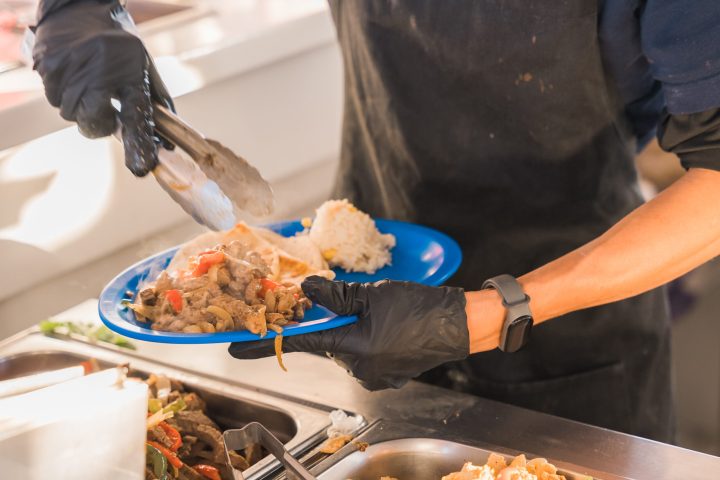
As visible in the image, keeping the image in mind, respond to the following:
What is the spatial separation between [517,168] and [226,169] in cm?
68

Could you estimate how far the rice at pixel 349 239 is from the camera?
5.84 ft

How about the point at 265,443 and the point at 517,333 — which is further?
the point at 517,333

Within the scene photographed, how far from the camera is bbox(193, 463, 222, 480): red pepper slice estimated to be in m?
1.58

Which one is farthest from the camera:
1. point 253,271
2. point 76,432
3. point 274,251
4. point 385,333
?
point 274,251

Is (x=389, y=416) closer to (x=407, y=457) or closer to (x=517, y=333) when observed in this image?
(x=407, y=457)

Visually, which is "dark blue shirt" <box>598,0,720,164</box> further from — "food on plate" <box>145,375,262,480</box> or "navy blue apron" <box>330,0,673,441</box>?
"food on plate" <box>145,375,262,480</box>

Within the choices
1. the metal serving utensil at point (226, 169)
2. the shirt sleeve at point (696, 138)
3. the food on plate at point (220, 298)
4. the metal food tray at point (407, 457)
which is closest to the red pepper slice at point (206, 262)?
the food on plate at point (220, 298)

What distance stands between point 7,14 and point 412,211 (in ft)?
5.17

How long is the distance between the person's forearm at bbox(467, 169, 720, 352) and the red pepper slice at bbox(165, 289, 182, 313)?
1.55ft

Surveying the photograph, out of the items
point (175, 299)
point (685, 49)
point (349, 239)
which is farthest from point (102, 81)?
point (685, 49)

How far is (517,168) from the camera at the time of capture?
1930mm

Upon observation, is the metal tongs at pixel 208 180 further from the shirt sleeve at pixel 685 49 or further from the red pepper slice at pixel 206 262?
the shirt sleeve at pixel 685 49

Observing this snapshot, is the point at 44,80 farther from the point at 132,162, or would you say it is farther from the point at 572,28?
the point at 572,28

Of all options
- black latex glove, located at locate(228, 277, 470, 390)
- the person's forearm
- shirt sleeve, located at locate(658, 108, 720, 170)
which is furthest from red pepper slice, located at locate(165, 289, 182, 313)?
shirt sleeve, located at locate(658, 108, 720, 170)
